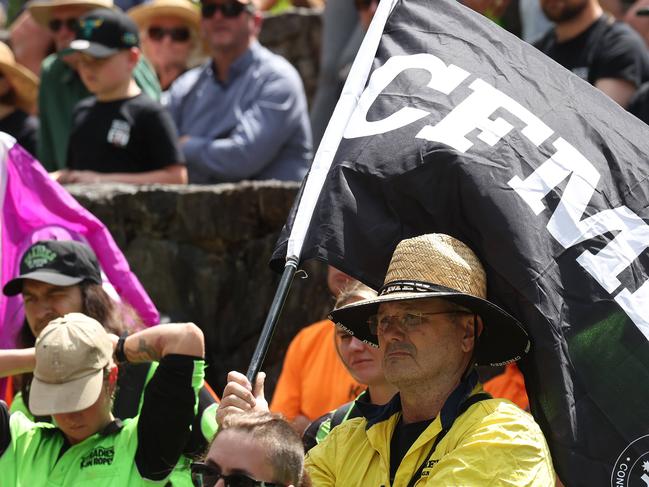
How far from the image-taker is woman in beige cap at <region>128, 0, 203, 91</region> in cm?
1012

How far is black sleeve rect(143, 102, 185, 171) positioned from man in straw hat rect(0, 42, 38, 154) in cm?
130

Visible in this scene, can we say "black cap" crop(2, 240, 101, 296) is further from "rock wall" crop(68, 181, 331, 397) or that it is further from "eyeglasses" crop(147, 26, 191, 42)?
"eyeglasses" crop(147, 26, 191, 42)

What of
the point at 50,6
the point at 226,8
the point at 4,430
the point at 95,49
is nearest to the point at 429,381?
the point at 4,430

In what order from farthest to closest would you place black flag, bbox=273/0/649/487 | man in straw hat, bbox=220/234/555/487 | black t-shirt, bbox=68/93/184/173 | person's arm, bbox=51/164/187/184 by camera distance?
1. person's arm, bbox=51/164/187/184
2. black t-shirt, bbox=68/93/184/173
3. black flag, bbox=273/0/649/487
4. man in straw hat, bbox=220/234/555/487

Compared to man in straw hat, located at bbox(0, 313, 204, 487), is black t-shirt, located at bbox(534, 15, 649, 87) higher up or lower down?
higher up

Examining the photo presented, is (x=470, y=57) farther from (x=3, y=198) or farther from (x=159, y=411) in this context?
(x=3, y=198)

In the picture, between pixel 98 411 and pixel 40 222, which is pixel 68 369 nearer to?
pixel 98 411

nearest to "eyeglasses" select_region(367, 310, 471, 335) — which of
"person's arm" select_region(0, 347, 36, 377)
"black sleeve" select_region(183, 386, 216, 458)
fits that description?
"black sleeve" select_region(183, 386, 216, 458)

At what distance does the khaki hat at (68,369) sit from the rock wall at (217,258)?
2528mm

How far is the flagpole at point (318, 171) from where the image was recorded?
175 inches

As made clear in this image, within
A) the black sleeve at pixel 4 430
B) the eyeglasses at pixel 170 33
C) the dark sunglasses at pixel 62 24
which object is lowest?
the eyeglasses at pixel 170 33

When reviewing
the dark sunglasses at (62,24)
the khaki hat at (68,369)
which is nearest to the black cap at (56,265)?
the khaki hat at (68,369)

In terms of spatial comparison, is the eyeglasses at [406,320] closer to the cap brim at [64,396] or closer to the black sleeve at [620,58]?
the cap brim at [64,396]

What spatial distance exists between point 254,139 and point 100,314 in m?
2.84
